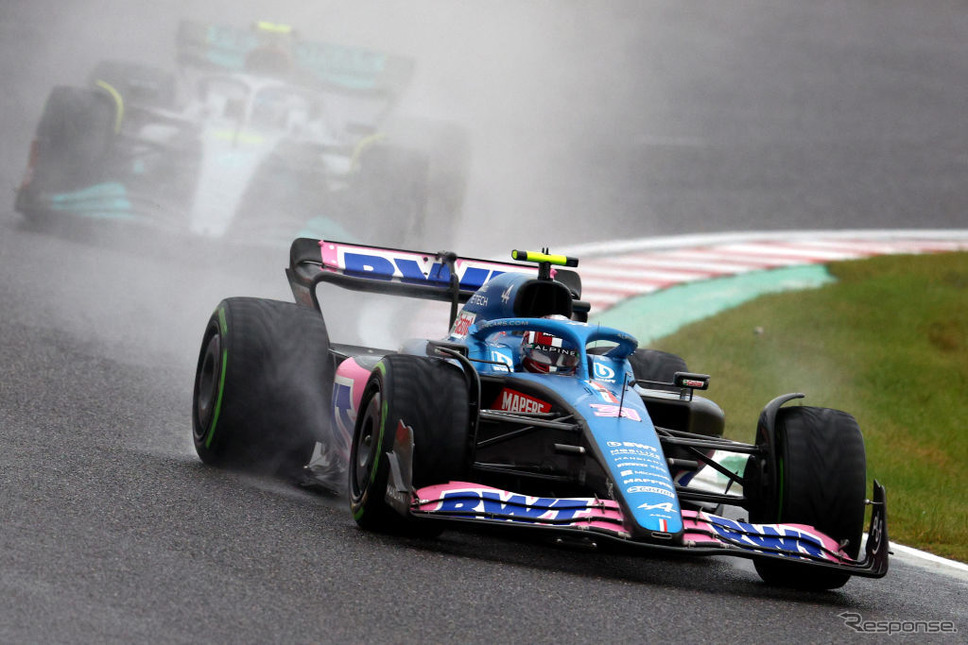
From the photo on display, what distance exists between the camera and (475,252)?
1639cm

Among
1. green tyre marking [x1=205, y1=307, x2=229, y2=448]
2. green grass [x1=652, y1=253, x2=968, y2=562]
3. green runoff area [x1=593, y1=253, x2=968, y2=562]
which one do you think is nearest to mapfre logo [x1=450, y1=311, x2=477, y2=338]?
green tyre marking [x1=205, y1=307, x2=229, y2=448]

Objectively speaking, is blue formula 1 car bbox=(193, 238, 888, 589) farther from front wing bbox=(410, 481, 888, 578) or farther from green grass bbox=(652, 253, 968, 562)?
green grass bbox=(652, 253, 968, 562)

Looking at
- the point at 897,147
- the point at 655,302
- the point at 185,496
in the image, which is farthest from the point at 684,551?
the point at 897,147

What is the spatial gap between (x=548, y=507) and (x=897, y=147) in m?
17.7

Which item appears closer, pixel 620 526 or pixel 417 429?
pixel 620 526

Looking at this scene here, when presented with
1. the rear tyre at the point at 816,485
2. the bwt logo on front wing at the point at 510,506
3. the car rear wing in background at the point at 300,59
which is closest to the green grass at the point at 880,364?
the rear tyre at the point at 816,485

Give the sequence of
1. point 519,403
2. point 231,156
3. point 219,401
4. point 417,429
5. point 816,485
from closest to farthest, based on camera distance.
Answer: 1. point 417,429
2. point 816,485
3. point 519,403
4. point 219,401
5. point 231,156

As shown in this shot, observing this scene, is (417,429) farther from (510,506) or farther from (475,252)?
(475,252)

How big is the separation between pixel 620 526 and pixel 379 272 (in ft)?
10.2

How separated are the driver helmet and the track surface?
0.88m

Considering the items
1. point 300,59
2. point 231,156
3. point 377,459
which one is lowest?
point 377,459

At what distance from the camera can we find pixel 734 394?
11.9 meters

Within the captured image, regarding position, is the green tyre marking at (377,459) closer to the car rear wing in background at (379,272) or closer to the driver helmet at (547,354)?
the driver helmet at (547,354)

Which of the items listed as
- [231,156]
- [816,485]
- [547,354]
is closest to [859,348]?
[231,156]
